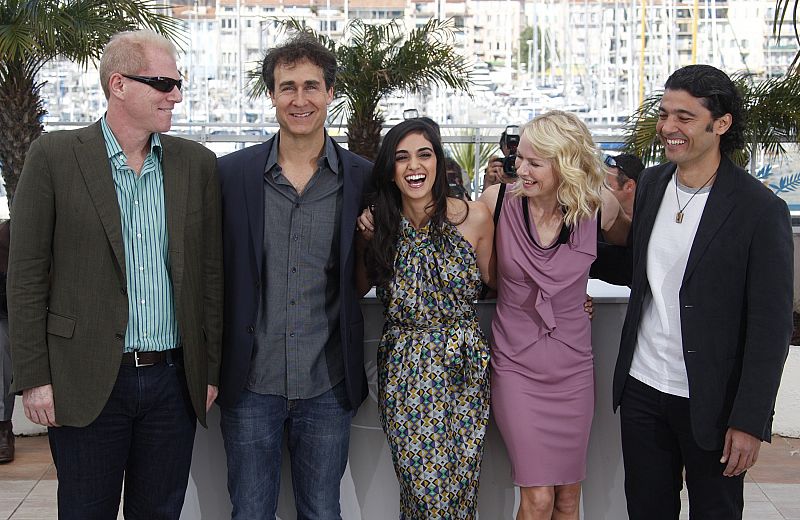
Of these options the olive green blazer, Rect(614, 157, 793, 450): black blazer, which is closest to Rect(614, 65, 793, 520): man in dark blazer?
Rect(614, 157, 793, 450): black blazer

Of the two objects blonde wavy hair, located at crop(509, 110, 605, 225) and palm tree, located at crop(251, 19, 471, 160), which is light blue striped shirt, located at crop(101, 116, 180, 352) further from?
palm tree, located at crop(251, 19, 471, 160)

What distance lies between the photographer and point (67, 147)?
2.87 meters

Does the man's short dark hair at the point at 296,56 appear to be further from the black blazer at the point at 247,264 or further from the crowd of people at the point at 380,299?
the black blazer at the point at 247,264

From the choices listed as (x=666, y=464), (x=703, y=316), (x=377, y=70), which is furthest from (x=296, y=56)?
(x=377, y=70)

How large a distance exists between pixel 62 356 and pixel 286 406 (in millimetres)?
781

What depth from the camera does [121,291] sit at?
9.41 ft

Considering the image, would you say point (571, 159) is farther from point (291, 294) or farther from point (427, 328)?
point (291, 294)

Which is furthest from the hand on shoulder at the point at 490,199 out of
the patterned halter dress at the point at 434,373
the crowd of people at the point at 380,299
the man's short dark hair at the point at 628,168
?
the man's short dark hair at the point at 628,168

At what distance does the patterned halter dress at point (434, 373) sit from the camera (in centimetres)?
319

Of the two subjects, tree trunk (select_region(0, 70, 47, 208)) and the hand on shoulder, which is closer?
the hand on shoulder

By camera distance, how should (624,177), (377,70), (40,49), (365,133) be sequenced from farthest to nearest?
(365,133) < (377,70) < (40,49) < (624,177)

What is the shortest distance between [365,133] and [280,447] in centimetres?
813

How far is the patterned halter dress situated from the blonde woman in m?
0.13

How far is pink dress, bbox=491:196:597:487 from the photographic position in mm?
3238
